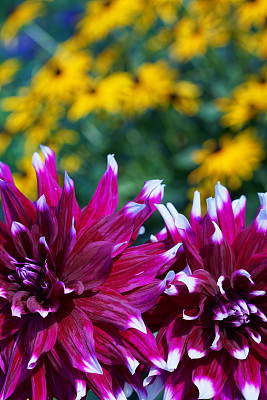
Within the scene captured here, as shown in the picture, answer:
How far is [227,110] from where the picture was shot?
1.64m

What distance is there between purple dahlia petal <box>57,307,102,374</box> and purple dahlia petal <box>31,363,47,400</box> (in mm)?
31

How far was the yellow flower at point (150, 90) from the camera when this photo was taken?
1678 millimetres

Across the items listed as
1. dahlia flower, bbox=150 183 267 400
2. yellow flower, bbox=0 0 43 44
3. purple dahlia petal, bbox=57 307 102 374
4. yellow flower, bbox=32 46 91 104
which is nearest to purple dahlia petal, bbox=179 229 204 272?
dahlia flower, bbox=150 183 267 400

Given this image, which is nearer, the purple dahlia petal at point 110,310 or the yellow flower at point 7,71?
the purple dahlia petal at point 110,310

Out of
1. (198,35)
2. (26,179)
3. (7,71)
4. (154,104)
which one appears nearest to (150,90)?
(154,104)

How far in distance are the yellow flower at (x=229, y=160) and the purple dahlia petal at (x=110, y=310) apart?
1031 millimetres

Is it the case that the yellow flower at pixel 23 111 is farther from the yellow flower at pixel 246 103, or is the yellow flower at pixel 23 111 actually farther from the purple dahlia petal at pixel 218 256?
the purple dahlia petal at pixel 218 256

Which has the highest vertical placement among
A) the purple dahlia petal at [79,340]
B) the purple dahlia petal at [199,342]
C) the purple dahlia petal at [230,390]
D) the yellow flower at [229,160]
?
the purple dahlia petal at [79,340]

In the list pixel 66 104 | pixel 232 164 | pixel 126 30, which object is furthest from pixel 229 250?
pixel 126 30

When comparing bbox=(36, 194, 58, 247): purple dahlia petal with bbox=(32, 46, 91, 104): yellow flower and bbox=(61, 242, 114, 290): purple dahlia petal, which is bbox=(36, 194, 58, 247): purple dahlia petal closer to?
bbox=(61, 242, 114, 290): purple dahlia petal

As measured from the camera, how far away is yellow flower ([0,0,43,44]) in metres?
1.93

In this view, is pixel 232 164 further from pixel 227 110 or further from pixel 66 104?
pixel 66 104

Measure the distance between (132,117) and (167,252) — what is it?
4.54 ft

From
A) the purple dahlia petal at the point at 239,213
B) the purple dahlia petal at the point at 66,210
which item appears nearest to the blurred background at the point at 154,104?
the purple dahlia petal at the point at 239,213
